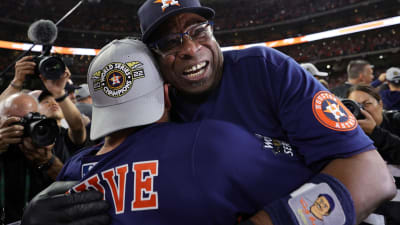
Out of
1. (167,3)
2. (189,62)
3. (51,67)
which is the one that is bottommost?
(189,62)

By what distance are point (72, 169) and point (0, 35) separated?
16.7m

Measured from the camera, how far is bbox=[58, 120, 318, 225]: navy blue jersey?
0.73 metres

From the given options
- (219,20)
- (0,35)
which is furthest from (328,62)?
(0,35)

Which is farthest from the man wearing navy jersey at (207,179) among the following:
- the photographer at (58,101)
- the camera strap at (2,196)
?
the photographer at (58,101)

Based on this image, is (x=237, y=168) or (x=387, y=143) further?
(x=387, y=143)

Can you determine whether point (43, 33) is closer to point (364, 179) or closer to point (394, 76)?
point (364, 179)

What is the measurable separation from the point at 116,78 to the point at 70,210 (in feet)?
1.50

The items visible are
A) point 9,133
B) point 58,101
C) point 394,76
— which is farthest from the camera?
point 394,76

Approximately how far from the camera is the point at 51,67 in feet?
7.41

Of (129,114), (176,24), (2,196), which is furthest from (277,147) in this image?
(2,196)

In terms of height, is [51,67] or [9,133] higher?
[51,67]

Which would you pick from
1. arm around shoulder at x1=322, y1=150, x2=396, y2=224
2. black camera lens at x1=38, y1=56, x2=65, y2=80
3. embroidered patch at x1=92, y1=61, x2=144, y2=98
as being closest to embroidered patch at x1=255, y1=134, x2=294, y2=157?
arm around shoulder at x1=322, y1=150, x2=396, y2=224

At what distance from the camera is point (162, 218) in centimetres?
77

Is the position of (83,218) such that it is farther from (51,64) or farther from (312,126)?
(51,64)
